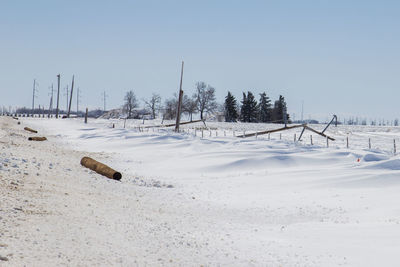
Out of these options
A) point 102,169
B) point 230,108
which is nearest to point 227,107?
point 230,108

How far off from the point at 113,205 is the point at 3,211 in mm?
2915

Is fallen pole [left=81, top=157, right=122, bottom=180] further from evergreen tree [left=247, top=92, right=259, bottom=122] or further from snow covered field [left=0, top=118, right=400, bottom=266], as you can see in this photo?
evergreen tree [left=247, top=92, right=259, bottom=122]

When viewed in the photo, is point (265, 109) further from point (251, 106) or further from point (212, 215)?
point (212, 215)

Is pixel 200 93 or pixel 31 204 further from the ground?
pixel 200 93

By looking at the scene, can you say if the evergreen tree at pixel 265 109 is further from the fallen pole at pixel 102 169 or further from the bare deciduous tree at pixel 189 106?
the fallen pole at pixel 102 169

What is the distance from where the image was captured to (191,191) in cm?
1263

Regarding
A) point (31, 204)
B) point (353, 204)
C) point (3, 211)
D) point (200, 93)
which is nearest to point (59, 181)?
point (31, 204)

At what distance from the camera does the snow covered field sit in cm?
604

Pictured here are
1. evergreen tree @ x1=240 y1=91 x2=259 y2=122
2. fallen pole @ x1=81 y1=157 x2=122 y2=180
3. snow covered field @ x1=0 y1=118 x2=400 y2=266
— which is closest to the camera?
snow covered field @ x1=0 y1=118 x2=400 y2=266

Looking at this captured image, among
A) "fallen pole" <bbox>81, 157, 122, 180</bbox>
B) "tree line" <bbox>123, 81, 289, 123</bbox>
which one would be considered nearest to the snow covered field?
"fallen pole" <bbox>81, 157, 122, 180</bbox>

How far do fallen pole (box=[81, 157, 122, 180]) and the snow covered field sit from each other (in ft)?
1.16

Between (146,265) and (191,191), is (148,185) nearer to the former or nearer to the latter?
(191,191)

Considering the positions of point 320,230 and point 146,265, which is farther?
point 320,230

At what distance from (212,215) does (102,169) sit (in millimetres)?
5442
